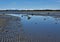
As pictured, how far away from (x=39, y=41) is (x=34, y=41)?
0.31 meters

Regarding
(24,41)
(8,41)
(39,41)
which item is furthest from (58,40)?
(8,41)

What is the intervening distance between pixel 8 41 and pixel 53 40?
113 inches

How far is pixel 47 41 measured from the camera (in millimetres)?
11938

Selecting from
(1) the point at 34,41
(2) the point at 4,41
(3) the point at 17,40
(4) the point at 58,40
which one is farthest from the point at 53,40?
(2) the point at 4,41

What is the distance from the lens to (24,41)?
11.8 meters

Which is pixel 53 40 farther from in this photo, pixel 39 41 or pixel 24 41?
pixel 24 41

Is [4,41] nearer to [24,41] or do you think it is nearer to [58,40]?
[24,41]

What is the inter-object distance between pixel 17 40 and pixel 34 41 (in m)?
1.07

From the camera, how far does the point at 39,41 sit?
466 inches

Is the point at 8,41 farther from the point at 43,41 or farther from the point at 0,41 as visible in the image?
the point at 43,41

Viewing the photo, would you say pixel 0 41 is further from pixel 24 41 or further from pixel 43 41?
pixel 43 41

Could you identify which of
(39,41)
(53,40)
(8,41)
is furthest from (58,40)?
(8,41)

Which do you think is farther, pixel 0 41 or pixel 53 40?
pixel 53 40

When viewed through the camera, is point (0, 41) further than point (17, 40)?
No
